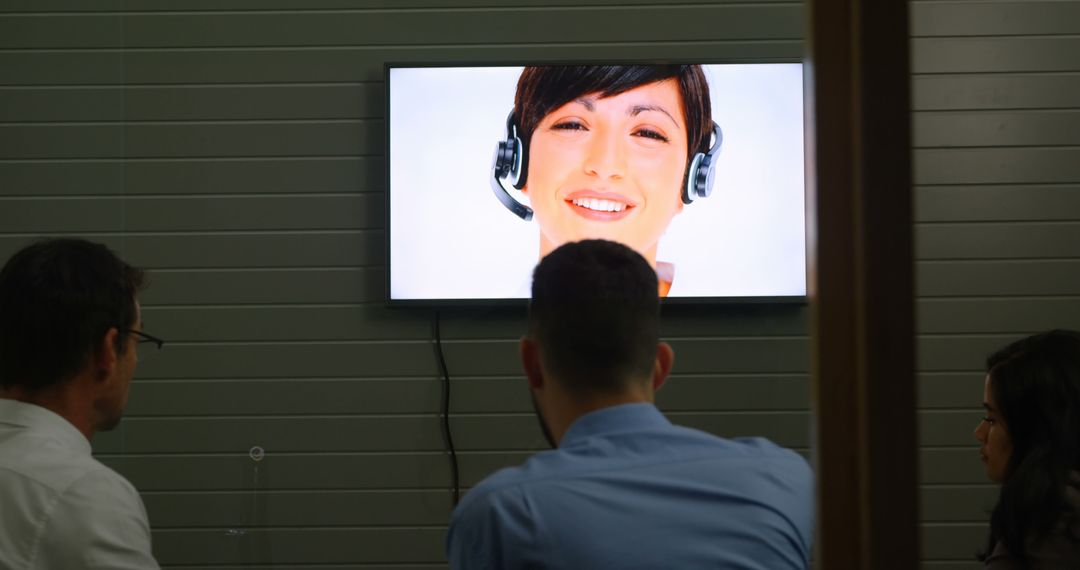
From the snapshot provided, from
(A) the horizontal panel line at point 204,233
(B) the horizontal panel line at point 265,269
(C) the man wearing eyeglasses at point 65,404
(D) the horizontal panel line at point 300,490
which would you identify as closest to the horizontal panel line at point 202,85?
(A) the horizontal panel line at point 204,233

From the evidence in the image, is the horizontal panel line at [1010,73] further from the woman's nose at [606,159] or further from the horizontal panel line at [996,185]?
the woman's nose at [606,159]

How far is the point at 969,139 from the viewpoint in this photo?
3.30 metres

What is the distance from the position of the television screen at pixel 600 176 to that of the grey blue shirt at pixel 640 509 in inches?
79.6

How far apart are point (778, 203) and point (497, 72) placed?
3.13 ft

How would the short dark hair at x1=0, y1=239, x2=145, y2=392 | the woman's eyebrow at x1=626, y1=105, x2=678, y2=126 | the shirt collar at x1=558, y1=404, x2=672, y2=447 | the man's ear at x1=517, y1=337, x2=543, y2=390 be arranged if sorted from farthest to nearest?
the woman's eyebrow at x1=626, y1=105, x2=678, y2=126 → the short dark hair at x1=0, y1=239, x2=145, y2=392 → the man's ear at x1=517, y1=337, x2=543, y2=390 → the shirt collar at x1=558, y1=404, x2=672, y2=447

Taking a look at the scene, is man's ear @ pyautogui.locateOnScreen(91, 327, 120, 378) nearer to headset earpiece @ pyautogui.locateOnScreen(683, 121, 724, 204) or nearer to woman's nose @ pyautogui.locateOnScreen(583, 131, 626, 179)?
woman's nose @ pyautogui.locateOnScreen(583, 131, 626, 179)

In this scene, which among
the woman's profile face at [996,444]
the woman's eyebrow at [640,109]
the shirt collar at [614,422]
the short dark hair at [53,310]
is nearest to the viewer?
the shirt collar at [614,422]

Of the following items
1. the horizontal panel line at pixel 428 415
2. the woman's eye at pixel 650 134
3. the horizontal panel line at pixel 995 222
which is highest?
the woman's eye at pixel 650 134

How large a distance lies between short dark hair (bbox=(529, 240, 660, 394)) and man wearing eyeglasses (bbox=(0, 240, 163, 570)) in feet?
1.87

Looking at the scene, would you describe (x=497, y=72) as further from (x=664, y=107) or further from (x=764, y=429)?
(x=764, y=429)

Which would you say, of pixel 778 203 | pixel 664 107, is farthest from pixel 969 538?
pixel 664 107

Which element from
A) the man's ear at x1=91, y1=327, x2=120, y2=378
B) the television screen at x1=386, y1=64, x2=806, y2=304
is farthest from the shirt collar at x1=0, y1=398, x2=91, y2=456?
the television screen at x1=386, y1=64, x2=806, y2=304

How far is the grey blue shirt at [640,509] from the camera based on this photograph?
1085 millimetres

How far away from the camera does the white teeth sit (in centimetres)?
322
